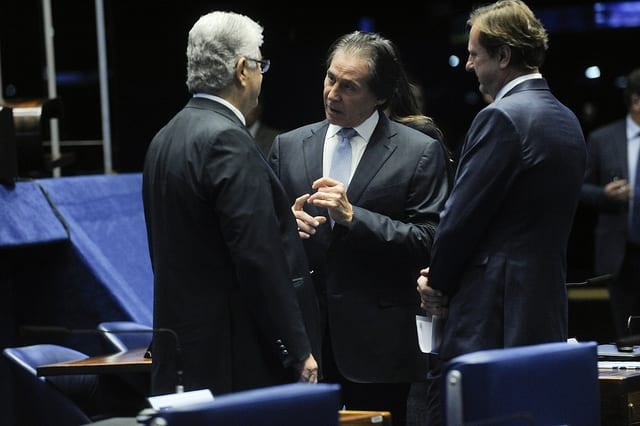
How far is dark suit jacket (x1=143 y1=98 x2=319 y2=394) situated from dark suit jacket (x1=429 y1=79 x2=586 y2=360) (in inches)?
17.3

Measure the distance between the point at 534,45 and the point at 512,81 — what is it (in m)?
0.11

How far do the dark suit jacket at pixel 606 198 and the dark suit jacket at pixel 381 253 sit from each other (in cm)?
285

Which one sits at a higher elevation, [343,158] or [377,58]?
[377,58]

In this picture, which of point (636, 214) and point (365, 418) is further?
point (636, 214)

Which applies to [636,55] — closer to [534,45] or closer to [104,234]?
[104,234]

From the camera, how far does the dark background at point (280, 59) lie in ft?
22.5

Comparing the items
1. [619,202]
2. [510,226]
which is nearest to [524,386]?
[510,226]

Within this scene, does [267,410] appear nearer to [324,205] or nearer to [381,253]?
[324,205]

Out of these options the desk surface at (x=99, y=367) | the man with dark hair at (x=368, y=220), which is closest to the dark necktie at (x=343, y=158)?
the man with dark hair at (x=368, y=220)

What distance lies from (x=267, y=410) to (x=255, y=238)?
35.2 inches

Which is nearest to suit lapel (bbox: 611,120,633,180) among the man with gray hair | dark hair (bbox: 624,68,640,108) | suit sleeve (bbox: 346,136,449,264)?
dark hair (bbox: 624,68,640,108)

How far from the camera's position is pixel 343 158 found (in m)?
3.69

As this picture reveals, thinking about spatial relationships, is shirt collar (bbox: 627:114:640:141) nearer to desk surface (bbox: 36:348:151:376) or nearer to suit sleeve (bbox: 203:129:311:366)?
desk surface (bbox: 36:348:151:376)

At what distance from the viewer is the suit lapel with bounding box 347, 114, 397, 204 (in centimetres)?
361
